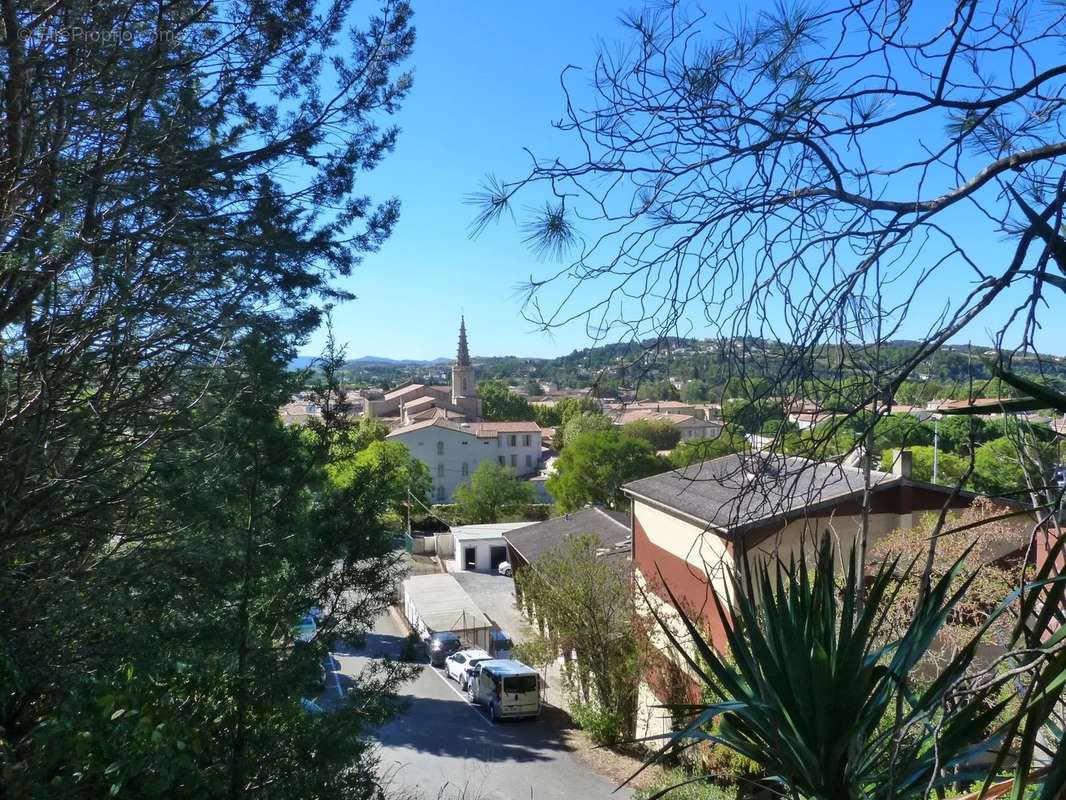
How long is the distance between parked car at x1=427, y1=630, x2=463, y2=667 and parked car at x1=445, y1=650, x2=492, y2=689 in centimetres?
73

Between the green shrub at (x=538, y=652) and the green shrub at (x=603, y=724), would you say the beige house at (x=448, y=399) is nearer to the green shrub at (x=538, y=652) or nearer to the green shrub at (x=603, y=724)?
the green shrub at (x=538, y=652)

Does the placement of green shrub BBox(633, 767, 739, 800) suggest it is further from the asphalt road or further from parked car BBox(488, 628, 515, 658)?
parked car BBox(488, 628, 515, 658)

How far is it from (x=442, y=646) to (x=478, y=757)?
6.40 m

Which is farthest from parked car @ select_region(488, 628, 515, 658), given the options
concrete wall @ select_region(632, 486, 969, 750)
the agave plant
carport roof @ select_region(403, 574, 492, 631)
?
the agave plant

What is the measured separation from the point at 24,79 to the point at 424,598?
1807 cm

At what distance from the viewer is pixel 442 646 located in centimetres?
1947

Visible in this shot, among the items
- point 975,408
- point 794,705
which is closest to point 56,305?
point 794,705

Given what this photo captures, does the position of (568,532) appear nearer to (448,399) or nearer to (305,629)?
(305,629)

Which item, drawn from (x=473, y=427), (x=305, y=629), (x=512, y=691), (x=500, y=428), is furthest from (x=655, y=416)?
(x=500, y=428)

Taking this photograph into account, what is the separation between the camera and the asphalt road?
38.0 feet

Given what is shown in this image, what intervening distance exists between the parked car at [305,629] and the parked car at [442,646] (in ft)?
44.6

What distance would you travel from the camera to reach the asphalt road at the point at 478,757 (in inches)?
456

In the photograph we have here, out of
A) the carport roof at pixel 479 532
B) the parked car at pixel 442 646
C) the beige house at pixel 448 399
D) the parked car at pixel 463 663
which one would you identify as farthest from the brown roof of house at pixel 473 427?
the parked car at pixel 463 663

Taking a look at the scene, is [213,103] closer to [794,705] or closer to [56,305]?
[56,305]
